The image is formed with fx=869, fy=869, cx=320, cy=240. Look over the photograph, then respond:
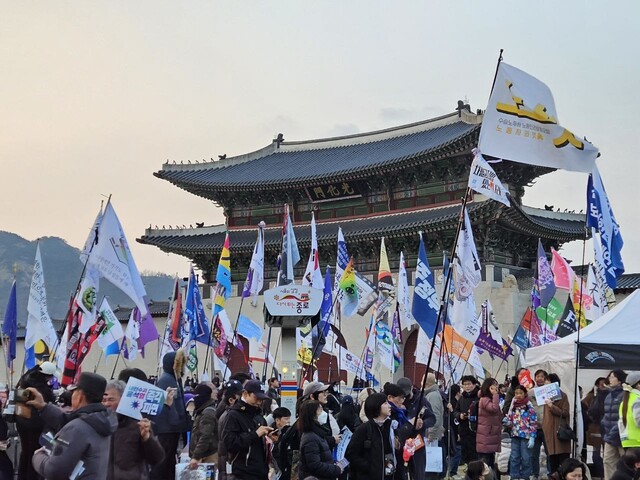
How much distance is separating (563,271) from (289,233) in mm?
7189

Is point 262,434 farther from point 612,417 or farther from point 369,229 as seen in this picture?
point 369,229

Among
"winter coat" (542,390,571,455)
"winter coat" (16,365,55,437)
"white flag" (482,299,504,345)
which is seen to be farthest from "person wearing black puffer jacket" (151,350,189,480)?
"white flag" (482,299,504,345)

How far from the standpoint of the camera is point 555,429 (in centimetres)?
1170

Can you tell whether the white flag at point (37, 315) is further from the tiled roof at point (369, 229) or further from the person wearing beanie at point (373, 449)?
the tiled roof at point (369, 229)

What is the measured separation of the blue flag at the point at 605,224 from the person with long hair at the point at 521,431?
2.67m

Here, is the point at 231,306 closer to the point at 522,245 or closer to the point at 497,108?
the point at 522,245

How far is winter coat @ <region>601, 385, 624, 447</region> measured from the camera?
10.2m

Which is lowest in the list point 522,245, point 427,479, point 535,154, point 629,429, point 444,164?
point 427,479

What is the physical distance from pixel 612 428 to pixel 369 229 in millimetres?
21930

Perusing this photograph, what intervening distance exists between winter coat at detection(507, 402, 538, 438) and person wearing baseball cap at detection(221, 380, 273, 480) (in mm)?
5283

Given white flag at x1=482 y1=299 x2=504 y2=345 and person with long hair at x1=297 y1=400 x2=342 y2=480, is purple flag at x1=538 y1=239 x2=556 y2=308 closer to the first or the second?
white flag at x1=482 y1=299 x2=504 y2=345

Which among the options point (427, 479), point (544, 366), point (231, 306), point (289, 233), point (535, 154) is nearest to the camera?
point (535, 154)

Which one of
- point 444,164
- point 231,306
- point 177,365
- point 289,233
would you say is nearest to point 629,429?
point 177,365

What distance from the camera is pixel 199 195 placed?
1531 inches
